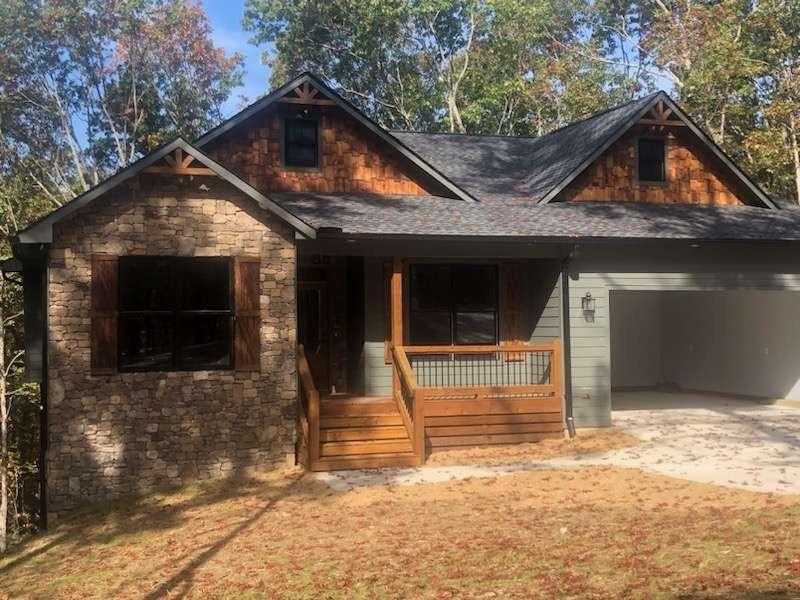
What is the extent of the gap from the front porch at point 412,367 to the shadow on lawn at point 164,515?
3.30 ft

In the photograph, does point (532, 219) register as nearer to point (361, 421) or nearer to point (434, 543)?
point (361, 421)

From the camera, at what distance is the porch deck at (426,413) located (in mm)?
11203

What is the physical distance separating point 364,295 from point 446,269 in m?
1.58

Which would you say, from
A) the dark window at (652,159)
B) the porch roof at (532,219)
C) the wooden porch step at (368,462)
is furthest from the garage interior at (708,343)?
the wooden porch step at (368,462)

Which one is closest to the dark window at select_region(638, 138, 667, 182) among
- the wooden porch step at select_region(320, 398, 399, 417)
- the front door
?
the front door

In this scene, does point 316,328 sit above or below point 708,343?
above

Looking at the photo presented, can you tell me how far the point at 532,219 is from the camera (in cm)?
1377

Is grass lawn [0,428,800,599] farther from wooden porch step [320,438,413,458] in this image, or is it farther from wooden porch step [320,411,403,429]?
wooden porch step [320,411,403,429]

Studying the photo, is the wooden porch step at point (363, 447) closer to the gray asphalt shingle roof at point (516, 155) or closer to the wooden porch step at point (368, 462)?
the wooden porch step at point (368, 462)

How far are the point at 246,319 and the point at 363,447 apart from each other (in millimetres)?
2418

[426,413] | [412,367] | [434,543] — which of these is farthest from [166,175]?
[434,543]

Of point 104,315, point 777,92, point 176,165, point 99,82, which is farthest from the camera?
point 99,82

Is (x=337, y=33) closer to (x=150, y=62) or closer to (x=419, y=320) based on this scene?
(x=150, y=62)

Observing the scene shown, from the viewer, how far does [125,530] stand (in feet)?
29.6
